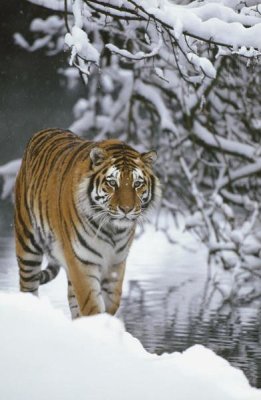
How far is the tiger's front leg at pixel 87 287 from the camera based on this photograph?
779cm

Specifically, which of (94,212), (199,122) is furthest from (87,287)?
(199,122)

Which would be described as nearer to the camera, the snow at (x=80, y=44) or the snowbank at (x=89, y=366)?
the snowbank at (x=89, y=366)

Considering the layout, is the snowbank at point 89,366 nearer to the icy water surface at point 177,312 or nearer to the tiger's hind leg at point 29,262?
the icy water surface at point 177,312

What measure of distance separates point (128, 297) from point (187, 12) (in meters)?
4.13

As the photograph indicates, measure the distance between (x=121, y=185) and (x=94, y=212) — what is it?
0.84 feet

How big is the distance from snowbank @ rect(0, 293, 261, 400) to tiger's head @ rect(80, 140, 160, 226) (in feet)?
7.78

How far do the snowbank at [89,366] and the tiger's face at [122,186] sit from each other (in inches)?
93.3

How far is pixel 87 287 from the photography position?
782 cm

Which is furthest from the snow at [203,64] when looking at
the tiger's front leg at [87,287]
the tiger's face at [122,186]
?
Result: the tiger's front leg at [87,287]

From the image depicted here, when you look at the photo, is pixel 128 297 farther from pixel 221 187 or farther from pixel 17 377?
pixel 17 377

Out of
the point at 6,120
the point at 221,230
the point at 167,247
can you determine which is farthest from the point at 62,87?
the point at 221,230

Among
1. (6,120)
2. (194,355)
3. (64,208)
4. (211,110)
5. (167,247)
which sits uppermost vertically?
(194,355)

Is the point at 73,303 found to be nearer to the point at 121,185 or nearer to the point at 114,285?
the point at 114,285

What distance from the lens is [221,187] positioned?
12992mm
